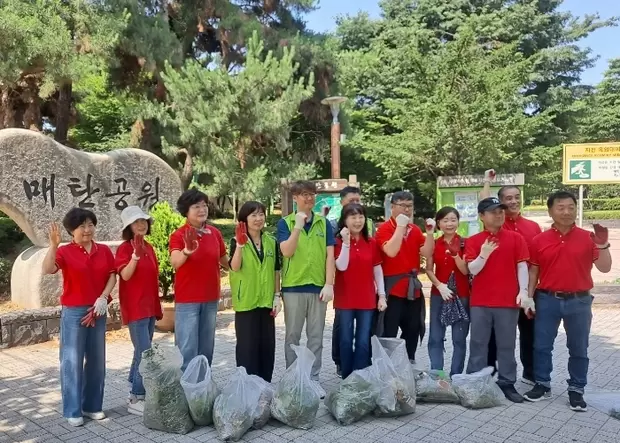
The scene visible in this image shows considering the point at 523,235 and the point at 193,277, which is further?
the point at 523,235

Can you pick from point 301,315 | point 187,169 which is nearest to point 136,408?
point 301,315

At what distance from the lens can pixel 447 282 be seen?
3.91 meters

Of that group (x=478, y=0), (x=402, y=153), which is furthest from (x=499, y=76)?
(x=478, y=0)

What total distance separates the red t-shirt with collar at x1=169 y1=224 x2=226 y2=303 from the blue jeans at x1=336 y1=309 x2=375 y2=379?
3.16 feet

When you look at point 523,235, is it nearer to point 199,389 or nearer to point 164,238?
point 199,389

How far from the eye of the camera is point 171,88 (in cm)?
972

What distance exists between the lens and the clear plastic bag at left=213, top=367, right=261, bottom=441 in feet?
9.91

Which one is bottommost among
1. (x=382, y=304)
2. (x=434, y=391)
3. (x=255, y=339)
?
(x=434, y=391)

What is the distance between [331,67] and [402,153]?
2.83 m

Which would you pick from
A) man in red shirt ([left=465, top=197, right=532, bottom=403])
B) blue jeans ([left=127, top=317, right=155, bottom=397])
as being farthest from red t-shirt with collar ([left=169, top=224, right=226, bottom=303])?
man in red shirt ([left=465, top=197, right=532, bottom=403])

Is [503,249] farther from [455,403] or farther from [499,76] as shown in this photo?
[499,76]

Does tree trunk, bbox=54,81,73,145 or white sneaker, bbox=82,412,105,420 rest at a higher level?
tree trunk, bbox=54,81,73,145

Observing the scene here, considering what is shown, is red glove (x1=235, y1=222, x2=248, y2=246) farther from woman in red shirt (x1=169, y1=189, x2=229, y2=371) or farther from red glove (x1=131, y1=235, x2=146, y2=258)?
red glove (x1=131, y1=235, x2=146, y2=258)

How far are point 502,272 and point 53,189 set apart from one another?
5.09m
